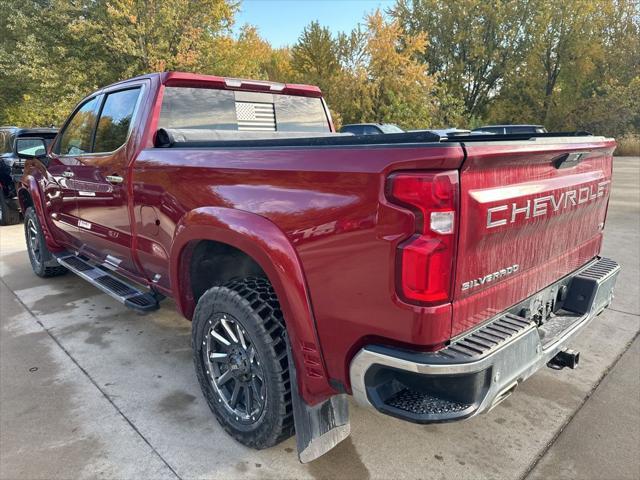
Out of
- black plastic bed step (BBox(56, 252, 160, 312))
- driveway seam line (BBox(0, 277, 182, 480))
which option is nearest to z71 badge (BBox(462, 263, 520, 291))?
driveway seam line (BBox(0, 277, 182, 480))

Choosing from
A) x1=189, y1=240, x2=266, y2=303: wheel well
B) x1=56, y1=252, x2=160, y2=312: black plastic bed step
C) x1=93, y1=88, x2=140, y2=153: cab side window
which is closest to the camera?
x1=189, y1=240, x2=266, y2=303: wheel well

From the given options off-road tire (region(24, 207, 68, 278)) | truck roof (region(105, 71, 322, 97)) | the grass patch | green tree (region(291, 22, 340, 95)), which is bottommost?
the grass patch

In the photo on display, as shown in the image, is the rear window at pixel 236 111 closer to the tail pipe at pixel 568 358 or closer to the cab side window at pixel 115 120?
the cab side window at pixel 115 120

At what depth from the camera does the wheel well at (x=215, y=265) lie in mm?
2625

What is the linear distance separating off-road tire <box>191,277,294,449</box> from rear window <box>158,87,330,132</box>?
1418 mm

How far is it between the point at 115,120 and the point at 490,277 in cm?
297

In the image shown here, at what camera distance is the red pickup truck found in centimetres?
155

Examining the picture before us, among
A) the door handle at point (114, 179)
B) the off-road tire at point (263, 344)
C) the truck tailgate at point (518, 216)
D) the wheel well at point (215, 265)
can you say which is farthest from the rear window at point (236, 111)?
the truck tailgate at point (518, 216)

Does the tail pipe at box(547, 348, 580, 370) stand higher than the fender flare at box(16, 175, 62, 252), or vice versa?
the fender flare at box(16, 175, 62, 252)

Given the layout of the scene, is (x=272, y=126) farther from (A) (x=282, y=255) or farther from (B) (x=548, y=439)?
(B) (x=548, y=439)

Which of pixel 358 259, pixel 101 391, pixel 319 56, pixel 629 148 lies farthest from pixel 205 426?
pixel 629 148

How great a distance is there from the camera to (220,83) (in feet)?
11.0

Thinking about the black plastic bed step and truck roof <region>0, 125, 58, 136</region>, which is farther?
truck roof <region>0, 125, 58, 136</region>

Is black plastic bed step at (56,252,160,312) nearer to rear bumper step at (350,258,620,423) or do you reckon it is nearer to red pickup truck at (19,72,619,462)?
red pickup truck at (19,72,619,462)
